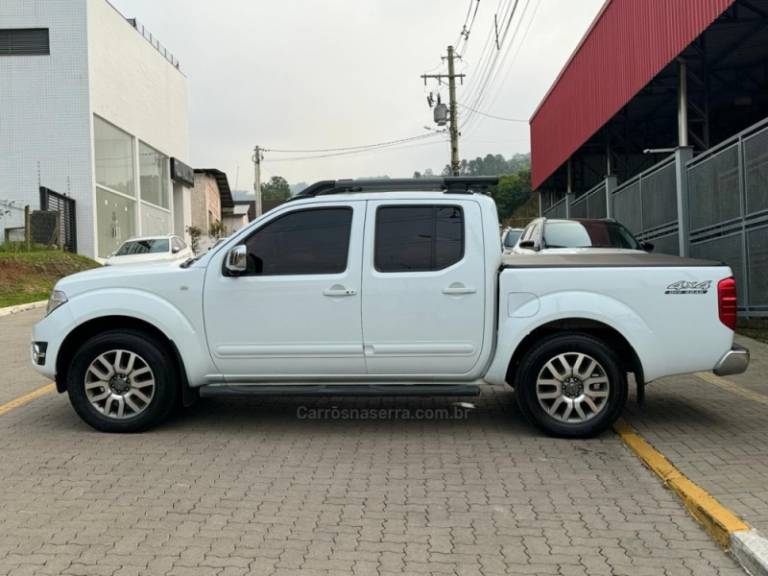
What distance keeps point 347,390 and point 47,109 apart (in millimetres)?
27656

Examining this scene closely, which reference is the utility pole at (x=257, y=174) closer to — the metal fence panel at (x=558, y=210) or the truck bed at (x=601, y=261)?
the metal fence panel at (x=558, y=210)

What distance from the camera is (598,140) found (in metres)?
25.8

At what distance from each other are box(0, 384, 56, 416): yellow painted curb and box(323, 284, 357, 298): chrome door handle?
3584mm

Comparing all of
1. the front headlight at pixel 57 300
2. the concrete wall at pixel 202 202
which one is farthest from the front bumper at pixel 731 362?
the concrete wall at pixel 202 202

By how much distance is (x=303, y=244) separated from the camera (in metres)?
6.09

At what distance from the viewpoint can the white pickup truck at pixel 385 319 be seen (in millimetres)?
5809

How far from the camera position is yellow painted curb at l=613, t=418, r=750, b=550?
3990 millimetres

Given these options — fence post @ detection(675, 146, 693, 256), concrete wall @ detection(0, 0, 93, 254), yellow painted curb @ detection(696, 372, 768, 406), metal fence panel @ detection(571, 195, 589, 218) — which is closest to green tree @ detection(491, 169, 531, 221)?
metal fence panel @ detection(571, 195, 589, 218)

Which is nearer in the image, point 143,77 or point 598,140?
point 598,140

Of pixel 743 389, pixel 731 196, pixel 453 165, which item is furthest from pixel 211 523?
pixel 453 165

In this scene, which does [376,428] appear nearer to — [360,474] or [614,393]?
[360,474]

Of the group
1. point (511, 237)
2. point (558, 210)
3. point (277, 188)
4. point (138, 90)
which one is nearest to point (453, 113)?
point (558, 210)

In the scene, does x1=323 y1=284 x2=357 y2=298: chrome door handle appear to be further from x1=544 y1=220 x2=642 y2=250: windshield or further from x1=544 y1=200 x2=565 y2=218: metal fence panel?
x1=544 y1=200 x2=565 y2=218: metal fence panel

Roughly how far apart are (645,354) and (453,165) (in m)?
33.3
